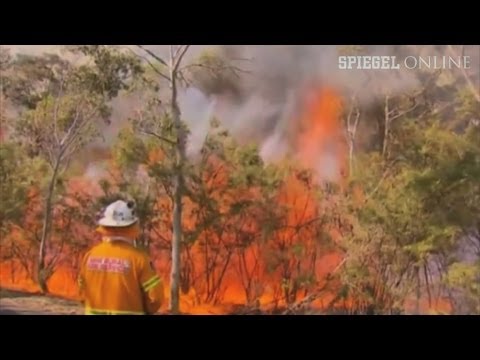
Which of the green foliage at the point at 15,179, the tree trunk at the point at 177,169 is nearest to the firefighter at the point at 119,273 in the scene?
the tree trunk at the point at 177,169

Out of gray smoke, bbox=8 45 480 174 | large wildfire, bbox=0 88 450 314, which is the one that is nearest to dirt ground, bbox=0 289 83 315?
large wildfire, bbox=0 88 450 314

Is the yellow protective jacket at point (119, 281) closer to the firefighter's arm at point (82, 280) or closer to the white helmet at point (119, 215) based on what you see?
the firefighter's arm at point (82, 280)

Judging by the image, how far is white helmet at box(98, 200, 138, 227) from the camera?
4.69m

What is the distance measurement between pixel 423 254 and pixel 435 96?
32.0 inches

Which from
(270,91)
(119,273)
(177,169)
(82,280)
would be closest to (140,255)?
(119,273)

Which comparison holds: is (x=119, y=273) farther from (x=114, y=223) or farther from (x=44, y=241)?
(x=44, y=241)

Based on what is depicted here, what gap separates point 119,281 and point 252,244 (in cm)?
70

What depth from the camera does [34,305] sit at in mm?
4719

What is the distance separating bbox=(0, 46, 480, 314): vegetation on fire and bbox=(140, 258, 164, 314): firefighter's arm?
0.08 metres

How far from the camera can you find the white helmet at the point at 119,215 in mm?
4688

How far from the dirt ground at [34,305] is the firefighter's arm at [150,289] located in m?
0.35

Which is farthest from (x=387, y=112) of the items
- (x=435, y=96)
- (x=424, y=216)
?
(x=424, y=216)

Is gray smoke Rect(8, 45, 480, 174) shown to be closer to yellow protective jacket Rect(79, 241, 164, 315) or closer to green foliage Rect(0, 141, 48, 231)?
green foliage Rect(0, 141, 48, 231)
